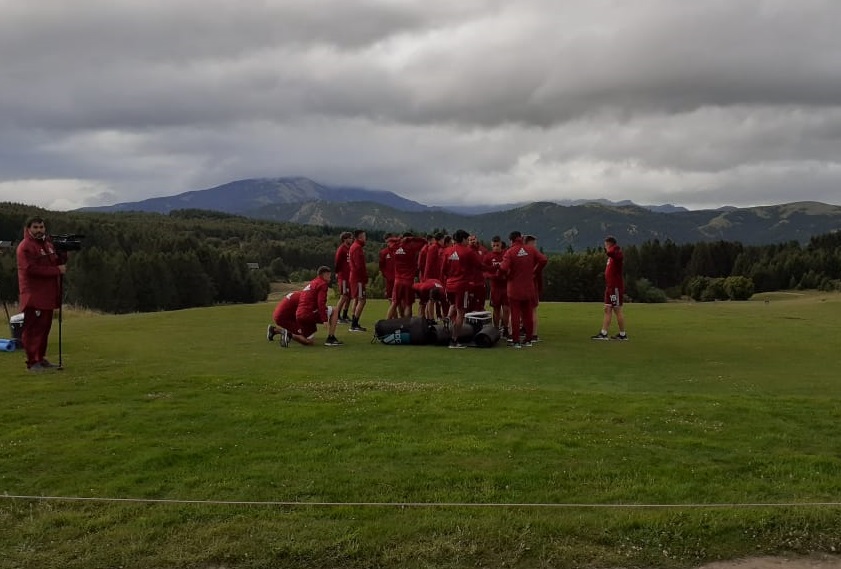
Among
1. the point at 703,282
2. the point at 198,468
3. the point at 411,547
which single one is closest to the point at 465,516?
the point at 411,547

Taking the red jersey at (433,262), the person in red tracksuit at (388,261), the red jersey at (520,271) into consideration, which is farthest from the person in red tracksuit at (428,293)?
the red jersey at (520,271)

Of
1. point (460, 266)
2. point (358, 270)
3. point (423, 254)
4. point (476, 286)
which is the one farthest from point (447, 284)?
point (358, 270)

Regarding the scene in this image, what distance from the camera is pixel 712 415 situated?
884cm

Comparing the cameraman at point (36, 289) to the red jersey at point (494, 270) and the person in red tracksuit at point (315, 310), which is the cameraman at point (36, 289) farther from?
the red jersey at point (494, 270)

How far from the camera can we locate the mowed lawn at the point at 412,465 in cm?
539

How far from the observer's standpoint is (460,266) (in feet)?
54.9

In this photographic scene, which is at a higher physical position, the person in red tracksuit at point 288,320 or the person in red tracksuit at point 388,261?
the person in red tracksuit at point 388,261

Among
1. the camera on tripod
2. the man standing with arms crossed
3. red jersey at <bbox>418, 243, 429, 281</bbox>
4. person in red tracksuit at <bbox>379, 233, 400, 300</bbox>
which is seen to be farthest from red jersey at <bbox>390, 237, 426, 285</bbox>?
the camera on tripod

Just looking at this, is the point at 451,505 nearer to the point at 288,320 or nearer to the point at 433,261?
the point at 288,320

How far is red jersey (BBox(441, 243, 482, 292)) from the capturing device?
16656 millimetres

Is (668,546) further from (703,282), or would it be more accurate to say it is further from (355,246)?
(703,282)

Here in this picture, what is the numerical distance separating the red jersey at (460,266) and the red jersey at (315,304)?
2960 mm

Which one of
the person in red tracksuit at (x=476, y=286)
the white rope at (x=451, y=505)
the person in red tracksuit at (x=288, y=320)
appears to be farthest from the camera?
the person in red tracksuit at (x=476, y=286)

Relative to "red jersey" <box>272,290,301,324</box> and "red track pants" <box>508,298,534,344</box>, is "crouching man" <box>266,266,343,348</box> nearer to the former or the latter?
"red jersey" <box>272,290,301,324</box>
